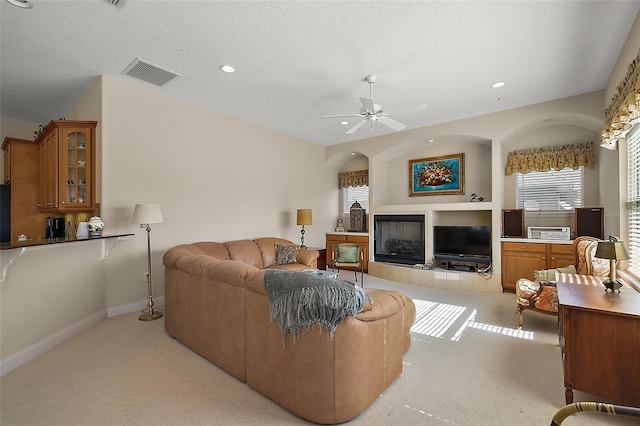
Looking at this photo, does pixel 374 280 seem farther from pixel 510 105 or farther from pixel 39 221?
pixel 39 221

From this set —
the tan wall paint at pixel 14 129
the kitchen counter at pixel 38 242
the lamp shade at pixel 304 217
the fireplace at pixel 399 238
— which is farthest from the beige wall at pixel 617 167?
the tan wall paint at pixel 14 129

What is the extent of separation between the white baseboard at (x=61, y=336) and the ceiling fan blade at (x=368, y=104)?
385cm

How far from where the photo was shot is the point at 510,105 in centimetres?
438

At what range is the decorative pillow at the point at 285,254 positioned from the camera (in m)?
4.81

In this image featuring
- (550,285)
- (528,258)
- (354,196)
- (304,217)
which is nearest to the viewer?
(550,285)

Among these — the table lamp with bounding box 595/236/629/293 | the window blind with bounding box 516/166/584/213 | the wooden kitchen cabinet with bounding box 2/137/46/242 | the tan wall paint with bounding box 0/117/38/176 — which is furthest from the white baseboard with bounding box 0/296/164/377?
the window blind with bounding box 516/166/584/213

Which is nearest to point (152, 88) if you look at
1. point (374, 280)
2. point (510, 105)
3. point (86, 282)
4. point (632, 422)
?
point (86, 282)

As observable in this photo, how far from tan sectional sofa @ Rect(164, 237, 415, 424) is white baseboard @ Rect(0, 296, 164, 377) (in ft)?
4.08

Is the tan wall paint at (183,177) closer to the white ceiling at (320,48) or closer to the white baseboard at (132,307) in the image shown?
the white baseboard at (132,307)

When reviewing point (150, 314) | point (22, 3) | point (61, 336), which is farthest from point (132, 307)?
point (22, 3)

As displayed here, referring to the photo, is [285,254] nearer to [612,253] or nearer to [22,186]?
[612,253]

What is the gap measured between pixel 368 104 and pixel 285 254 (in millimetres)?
Result: 2758

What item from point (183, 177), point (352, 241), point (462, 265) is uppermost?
point (183, 177)

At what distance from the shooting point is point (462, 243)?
5129 mm
